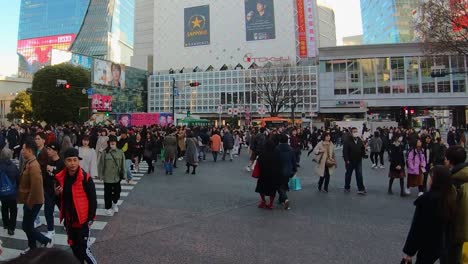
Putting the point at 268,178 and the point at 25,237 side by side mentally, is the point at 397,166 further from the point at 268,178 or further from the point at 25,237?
the point at 25,237

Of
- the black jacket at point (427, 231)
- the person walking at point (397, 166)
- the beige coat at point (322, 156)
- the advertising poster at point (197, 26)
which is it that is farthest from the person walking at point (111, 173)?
the advertising poster at point (197, 26)

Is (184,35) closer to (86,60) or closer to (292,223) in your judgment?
(86,60)

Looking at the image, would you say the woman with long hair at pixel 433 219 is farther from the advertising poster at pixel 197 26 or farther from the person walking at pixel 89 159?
the advertising poster at pixel 197 26

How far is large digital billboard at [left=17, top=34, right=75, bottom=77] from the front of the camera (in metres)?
126

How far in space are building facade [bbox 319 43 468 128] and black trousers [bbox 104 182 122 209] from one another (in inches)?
Result: 2178

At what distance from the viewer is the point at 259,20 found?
82375mm

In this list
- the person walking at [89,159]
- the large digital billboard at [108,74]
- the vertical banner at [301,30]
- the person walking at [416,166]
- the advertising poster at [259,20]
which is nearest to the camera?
the person walking at [89,159]

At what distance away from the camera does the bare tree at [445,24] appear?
77.8ft

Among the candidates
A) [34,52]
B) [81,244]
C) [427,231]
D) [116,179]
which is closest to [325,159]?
[116,179]

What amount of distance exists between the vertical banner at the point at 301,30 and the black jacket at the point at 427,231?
73989 millimetres

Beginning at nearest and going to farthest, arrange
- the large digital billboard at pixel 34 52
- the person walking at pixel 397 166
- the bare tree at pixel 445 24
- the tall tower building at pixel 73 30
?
the person walking at pixel 397 166 → the bare tree at pixel 445 24 → the tall tower building at pixel 73 30 → the large digital billboard at pixel 34 52

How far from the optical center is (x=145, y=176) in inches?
521

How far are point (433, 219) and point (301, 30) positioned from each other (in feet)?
256

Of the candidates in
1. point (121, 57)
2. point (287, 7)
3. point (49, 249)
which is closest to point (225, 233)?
point (49, 249)
